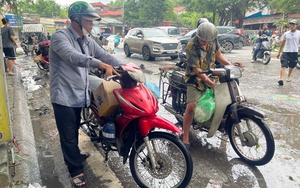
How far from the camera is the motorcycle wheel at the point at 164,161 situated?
2.62 m

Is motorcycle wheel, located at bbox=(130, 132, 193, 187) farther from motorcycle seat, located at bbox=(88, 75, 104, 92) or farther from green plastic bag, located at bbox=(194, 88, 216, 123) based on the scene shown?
motorcycle seat, located at bbox=(88, 75, 104, 92)

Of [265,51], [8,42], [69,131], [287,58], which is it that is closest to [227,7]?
[265,51]

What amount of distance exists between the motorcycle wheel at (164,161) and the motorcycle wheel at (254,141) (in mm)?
1118

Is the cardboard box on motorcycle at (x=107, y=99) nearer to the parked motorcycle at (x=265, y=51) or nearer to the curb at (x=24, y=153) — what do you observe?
the curb at (x=24, y=153)

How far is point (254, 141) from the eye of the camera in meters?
3.30

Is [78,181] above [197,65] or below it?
below

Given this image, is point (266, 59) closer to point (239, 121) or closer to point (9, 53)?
point (239, 121)

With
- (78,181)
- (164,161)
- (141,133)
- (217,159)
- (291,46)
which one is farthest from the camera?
(291,46)

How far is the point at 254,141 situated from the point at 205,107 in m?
0.70

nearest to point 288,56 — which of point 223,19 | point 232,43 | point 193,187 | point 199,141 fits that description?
point 199,141

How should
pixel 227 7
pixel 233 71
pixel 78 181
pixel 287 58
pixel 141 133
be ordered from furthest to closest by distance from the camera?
1. pixel 227 7
2. pixel 287 58
3. pixel 233 71
4. pixel 78 181
5. pixel 141 133

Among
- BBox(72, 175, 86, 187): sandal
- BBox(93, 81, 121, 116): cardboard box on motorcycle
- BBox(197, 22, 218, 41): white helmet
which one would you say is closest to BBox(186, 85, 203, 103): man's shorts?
BBox(197, 22, 218, 41): white helmet

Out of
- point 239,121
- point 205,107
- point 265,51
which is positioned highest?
point 265,51

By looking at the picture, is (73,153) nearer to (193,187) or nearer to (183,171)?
(183,171)
